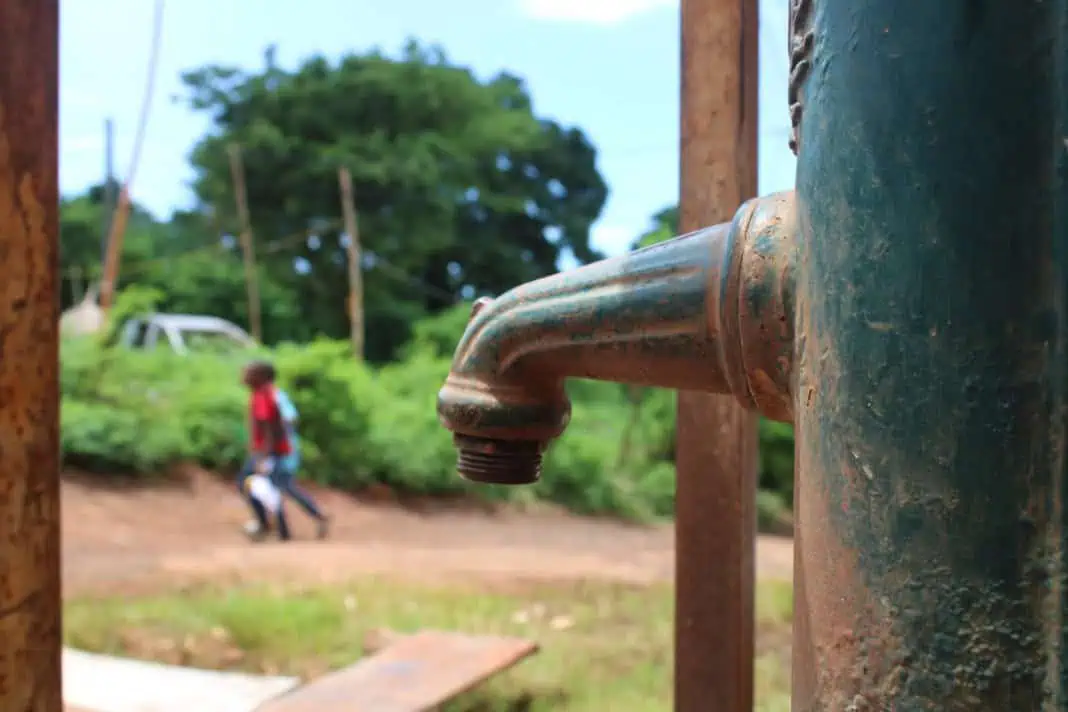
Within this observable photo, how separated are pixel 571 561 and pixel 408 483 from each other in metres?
2.87

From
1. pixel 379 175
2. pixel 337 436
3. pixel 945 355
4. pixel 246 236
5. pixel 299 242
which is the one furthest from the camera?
pixel 299 242

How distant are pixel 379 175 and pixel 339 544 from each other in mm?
12945

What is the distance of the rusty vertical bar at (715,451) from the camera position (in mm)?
1991

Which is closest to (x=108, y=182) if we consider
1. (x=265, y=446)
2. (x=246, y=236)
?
(x=246, y=236)

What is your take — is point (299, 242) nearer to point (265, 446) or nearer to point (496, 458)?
point (265, 446)

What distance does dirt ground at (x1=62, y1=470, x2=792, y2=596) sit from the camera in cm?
584

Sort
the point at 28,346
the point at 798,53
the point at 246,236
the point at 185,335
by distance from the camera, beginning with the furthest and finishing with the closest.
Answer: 1. the point at 246,236
2. the point at 185,335
3. the point at 28,346
4. the point at 798,53

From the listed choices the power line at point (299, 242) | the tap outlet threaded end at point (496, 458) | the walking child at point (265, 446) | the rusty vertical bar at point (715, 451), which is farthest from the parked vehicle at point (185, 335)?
the tap outlet threaded end at point (496, 458)

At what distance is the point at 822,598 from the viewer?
904mm

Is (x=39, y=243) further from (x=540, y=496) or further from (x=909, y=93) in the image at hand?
(x=540, y=496)

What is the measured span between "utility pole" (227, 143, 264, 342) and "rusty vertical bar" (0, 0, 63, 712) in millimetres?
15412

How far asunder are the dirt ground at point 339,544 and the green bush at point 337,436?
272 millimetres

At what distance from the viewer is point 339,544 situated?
22.7 ft

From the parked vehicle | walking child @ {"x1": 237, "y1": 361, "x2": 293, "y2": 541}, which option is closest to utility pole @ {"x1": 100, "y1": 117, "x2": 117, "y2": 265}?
the parked vehicle
